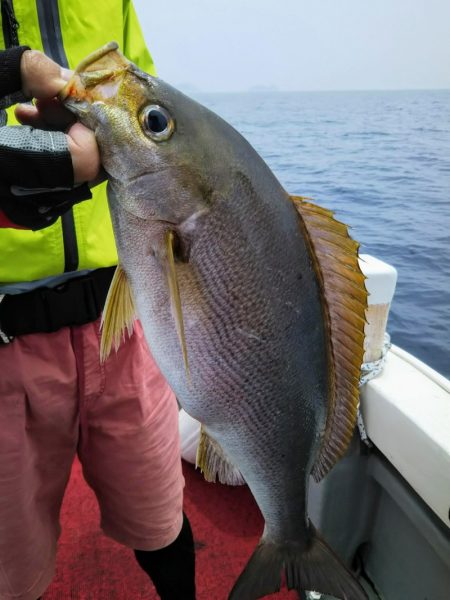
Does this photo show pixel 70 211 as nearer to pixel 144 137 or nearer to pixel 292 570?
pixel 144 137

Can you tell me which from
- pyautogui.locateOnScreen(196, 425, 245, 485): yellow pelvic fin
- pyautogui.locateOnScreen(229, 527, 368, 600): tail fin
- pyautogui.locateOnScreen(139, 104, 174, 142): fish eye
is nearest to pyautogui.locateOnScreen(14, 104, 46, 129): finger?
pyautogui.locateOnScreen(139, 104, 174, 142): fish eye

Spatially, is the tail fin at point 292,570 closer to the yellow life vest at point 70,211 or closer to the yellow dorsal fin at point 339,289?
the yellow dorsal fin at point 339,289

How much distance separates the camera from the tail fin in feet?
4.01

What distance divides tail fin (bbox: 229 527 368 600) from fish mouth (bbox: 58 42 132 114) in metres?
1.06

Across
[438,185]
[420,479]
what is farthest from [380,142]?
[420,479]

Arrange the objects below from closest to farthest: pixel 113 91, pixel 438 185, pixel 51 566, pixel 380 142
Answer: pixel 113 91, pixel 51 566, pixel 438 185, pixel 380 142

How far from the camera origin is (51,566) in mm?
1608

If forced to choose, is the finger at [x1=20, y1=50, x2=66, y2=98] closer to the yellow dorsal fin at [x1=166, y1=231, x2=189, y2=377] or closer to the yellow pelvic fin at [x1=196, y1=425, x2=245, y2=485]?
the yellow dorsal fin at [x1=166, y1=231, x2=189, y2=377]

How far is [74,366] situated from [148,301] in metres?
0.56

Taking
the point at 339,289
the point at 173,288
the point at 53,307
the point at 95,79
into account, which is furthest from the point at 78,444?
the point at 95,79

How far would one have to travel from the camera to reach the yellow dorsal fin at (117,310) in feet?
3.36

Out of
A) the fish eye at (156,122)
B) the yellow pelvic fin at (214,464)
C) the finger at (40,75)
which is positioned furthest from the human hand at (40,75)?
the yellow pelvic fin at (214,464)

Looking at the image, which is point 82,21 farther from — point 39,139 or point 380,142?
point 380,142

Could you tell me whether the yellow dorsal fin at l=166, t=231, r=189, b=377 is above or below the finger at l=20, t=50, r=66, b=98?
below
